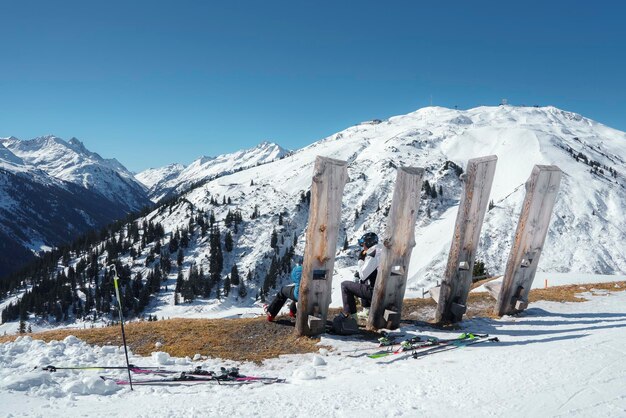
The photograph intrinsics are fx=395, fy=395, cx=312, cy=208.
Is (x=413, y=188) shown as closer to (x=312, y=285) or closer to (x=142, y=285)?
(x=312, y=285)

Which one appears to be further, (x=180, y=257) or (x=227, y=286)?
(x=180, y=257)

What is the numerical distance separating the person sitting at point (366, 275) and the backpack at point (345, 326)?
0.52 meters

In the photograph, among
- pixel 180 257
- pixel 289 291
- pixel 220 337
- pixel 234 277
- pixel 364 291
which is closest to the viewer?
pixel 220 337

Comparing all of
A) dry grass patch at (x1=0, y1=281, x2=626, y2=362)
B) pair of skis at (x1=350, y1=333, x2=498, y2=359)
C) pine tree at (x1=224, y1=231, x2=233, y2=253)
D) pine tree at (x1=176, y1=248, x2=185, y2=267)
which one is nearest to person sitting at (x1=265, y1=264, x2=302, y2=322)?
dry grass patch at (x1=0, y1=281, x2=626, y2=362)

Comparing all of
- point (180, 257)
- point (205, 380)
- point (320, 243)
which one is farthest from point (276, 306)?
point (180, 257)

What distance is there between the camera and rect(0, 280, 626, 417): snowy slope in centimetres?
466

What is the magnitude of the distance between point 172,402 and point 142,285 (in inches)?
5590

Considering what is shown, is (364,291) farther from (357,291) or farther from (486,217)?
(486,217)

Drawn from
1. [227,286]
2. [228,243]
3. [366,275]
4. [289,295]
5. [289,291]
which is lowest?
[227,286]

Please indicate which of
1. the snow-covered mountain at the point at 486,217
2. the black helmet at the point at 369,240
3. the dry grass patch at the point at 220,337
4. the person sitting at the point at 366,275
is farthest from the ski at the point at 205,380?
the snow-covered mountain at the point at 486,217

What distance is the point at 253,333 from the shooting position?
30.7 feet

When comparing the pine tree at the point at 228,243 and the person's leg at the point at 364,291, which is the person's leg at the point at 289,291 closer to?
the person's leg at the point at 364,291

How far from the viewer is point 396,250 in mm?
9117

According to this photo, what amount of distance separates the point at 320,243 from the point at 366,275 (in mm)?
1959
